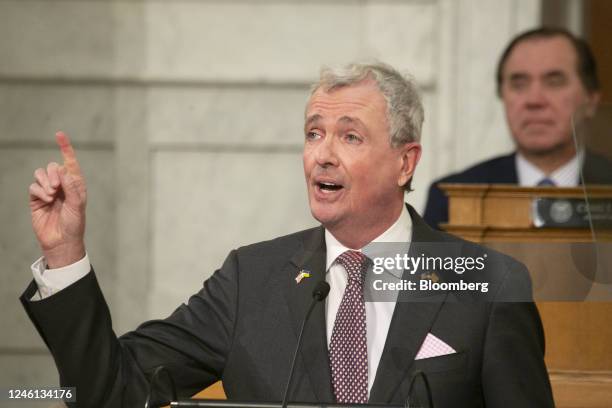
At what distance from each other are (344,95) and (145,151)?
225 centimetres

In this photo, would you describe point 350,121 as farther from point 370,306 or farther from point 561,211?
point 561,211

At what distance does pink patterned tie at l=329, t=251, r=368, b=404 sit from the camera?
80.3 inches

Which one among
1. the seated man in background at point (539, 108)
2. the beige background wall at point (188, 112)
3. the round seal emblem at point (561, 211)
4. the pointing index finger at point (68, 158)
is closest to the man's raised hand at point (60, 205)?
the pointing index finger at point (68, 158)

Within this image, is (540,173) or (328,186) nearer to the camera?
(328,186)

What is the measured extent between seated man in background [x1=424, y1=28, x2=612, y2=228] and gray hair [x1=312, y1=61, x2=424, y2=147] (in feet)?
3.99

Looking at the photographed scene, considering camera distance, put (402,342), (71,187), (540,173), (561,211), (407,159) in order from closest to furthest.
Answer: (71,187) → (402,342) → (407,159) → (561,211) → (540,173)

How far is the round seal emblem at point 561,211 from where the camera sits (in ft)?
8.13

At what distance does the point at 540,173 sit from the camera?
11.8 ft

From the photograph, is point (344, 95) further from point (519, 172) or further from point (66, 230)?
point (519, 172)

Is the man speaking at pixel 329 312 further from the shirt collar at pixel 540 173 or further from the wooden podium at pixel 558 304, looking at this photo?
the shirt collar at pixel 540 173

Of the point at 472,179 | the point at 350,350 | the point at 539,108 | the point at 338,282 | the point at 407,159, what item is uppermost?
the point at 539,108

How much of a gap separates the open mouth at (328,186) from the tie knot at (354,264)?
120mm

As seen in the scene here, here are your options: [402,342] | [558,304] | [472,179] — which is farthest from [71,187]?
[472,179]

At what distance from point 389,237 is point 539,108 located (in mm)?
1580
